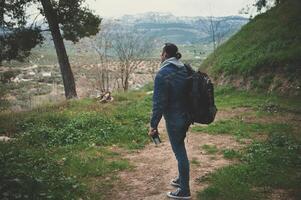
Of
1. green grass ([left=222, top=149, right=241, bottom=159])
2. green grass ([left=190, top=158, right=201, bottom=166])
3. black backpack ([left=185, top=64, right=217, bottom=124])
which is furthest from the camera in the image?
green grass ([left=222, top=149, right=241, bottom=159])

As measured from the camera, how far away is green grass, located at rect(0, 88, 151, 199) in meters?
6.89

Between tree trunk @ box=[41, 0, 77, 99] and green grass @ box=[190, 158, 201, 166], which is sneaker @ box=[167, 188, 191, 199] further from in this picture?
tree trunk @ box=[41, 0, 77, 99]

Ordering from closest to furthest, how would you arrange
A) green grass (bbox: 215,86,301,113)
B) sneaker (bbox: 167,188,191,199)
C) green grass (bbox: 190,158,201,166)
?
sneaker (bbox: 167,188,191,199), green grass (bbox: 190,158,201,166), green grass (bbox: 215,86,301,113)

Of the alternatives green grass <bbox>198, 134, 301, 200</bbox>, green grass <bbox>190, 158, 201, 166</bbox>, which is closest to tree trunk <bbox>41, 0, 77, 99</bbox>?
green grass <bbox>190, 158, 201, 166</bbox>

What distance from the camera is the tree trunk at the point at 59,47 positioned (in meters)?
17.5

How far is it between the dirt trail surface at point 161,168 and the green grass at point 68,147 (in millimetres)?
314

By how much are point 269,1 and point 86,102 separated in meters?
17.1

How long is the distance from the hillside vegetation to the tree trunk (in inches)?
341

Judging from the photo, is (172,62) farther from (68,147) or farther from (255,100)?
(255,100)

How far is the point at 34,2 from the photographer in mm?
17438

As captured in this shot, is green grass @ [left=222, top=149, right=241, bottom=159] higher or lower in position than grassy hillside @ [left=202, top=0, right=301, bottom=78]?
lower

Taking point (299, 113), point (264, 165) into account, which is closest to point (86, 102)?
point (299, 113)

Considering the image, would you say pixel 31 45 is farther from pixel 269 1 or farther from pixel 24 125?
pixel 269 1

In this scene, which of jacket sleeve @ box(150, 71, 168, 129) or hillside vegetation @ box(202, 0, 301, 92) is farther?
hillside vegetation @ box(202, 0, 301, 92)
